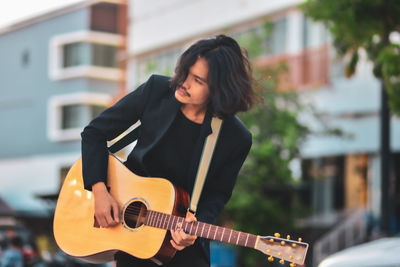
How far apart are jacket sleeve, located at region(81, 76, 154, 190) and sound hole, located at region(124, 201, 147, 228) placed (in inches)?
7.4

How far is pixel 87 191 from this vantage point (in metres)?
3.70

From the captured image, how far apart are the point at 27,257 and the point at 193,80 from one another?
12.0 metres

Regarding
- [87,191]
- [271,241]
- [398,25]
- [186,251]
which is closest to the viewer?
[271,241]

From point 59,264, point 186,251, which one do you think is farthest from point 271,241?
point 59,264

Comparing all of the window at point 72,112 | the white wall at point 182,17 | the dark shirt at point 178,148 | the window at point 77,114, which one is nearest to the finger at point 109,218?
the dark shirt at point 178,148

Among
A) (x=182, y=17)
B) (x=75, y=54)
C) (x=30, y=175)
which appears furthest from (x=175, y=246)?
(x=30, y=175)

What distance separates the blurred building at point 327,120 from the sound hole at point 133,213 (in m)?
14.4

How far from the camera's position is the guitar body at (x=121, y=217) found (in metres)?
3.40

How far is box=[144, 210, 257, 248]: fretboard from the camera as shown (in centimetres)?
319

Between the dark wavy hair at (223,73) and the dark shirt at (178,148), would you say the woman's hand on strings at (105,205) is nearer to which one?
the dark shirt at (178,148)

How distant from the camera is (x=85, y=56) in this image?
29641mm

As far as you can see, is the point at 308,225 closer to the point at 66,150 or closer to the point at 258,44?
the point at 258,44

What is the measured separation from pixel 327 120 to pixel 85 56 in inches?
536

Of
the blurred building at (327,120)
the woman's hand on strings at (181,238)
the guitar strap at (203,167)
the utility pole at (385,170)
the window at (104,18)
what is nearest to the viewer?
the woman's hand on strings at (181,238)
